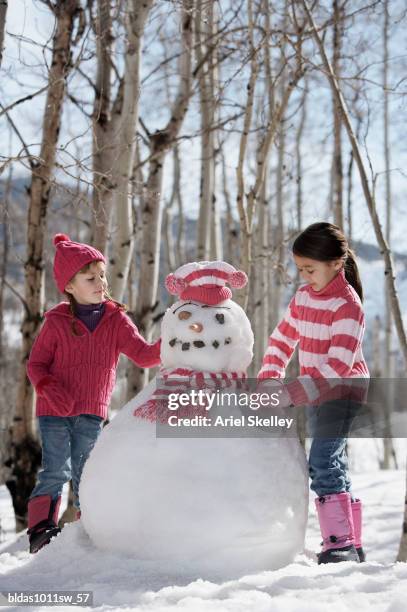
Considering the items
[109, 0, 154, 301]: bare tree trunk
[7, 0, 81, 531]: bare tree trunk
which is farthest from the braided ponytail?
[7, 0, 81, 531]: bare tree trunk

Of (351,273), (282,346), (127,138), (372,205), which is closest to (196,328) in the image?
(282,346)

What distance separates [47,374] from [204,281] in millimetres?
954

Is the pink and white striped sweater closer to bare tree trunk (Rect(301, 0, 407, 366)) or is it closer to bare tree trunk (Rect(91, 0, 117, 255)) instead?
bare tree trunk (Rect(301, 0, 407, 366))

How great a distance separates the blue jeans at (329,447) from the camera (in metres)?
2.74

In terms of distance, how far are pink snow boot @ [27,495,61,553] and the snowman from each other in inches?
26.0

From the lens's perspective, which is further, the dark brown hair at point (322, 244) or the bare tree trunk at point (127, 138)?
the bare tree trunk at point (127, 138)

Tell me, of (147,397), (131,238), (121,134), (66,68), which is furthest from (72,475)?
(66,68)

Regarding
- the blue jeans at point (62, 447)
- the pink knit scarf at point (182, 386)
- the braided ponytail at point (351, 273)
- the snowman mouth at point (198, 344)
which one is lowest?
the blue jeans at point (62, 447)

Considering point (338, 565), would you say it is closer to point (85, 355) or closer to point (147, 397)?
point (147, 397)

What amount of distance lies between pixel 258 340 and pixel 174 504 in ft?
21.0

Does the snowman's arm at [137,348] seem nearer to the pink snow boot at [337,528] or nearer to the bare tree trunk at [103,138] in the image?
the pink snow boot at [337,528]

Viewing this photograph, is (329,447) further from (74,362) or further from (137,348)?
(74,362)

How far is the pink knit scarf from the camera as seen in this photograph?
2.61 meters

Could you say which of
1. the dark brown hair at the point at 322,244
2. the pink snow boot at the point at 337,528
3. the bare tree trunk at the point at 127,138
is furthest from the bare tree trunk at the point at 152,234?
the pink snow boot at the point at 337,528
